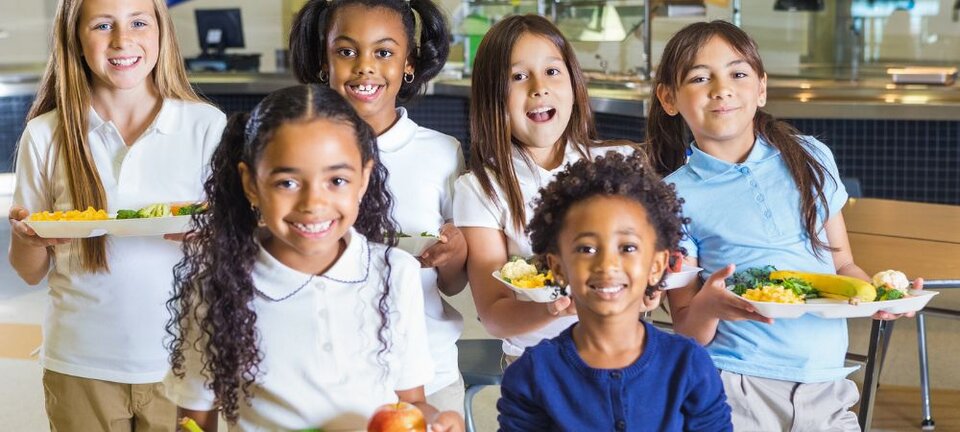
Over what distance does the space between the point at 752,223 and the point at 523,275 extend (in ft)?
1.28

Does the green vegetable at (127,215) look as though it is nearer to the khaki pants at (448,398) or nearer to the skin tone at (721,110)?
the khaki pants at (448,398)

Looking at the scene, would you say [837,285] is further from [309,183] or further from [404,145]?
[309,183]

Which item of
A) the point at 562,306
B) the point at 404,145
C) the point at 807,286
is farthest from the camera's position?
the point at 404,145

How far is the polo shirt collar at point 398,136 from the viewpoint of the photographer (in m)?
2.04

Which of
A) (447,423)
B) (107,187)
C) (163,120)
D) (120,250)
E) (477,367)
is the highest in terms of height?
(163,120)

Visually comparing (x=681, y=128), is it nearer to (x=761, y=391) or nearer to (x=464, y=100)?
(x=761, y=391)

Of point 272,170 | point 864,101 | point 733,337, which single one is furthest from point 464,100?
point 272,170

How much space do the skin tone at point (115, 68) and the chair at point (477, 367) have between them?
78cm

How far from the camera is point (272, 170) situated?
145cm

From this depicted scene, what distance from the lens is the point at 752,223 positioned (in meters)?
1.96

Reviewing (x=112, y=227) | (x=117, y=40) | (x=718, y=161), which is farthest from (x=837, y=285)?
(x=117, y=40)

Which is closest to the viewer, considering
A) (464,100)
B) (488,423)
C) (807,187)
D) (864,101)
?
Result: (807,187)

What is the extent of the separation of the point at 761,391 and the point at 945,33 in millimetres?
6218

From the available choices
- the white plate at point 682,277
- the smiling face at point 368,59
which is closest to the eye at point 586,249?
the white plate at point 682,277
